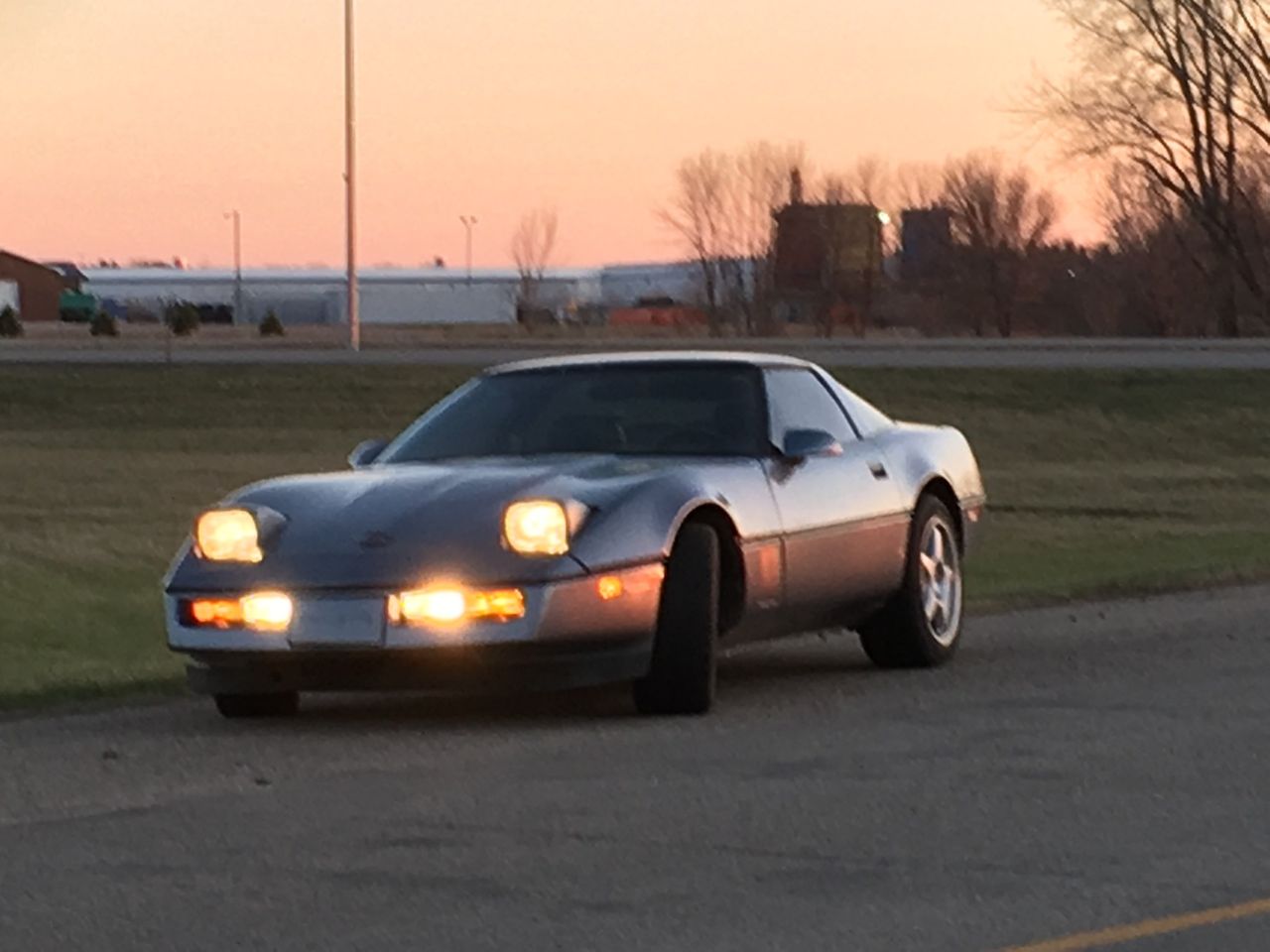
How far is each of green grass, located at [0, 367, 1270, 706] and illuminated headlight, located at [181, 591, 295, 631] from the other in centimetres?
183

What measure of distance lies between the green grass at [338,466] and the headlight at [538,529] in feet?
8.40

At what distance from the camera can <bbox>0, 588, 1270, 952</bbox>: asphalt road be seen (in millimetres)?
6008

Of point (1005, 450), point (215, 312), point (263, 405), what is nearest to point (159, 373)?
point (263, 405)

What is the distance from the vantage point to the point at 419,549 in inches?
347

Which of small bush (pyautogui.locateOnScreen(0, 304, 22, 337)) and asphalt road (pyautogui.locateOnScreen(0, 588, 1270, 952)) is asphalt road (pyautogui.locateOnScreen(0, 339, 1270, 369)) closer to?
small bush (pyautogui.locateOnScreen(0, 304, 22, 337))

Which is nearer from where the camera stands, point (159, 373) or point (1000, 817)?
point (1000, 817)

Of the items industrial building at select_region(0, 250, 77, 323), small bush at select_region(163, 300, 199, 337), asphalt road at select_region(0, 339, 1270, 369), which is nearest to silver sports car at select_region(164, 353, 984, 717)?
asphalt road at select_region(0, 339, 1270, 369)

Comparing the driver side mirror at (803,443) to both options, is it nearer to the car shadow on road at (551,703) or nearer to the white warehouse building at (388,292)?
the car shadow on road at (551,703)

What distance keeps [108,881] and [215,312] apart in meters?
106

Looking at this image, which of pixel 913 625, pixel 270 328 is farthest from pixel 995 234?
pixel 913 625

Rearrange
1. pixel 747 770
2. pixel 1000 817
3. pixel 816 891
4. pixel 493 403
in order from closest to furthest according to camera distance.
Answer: pixel 816 891, pixel 1000 817, pixel 747 770, pixel 493 403

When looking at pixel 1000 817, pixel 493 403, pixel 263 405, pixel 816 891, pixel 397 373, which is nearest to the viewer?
pixel 816 891

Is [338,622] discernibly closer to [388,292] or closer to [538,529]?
[538,529]

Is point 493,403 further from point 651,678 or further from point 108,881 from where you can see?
point 108,881
